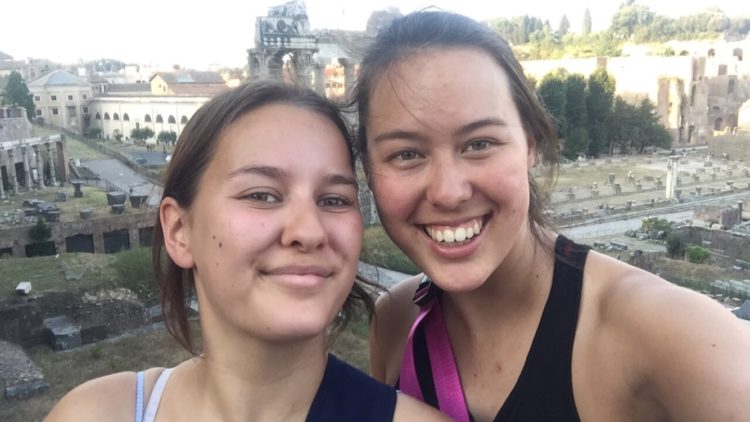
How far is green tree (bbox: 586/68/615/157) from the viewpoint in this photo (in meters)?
37.3

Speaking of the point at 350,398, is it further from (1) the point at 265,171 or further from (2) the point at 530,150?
(2) the point at 530,150

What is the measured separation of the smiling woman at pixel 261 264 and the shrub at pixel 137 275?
1060cm

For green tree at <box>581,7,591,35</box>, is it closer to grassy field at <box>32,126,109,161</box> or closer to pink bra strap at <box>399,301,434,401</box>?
grassy field at <box>32,126,109,161</box>

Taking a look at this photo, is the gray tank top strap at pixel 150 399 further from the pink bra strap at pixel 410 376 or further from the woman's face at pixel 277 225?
the pink bra strap at pixel 410 376

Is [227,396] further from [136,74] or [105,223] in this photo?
[136,74]

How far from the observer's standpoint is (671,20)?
81312 mm

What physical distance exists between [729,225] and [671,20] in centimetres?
7230

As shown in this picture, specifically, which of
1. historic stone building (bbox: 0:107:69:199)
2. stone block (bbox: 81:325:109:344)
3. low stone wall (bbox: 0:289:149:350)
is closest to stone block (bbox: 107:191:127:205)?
historic stone building (bbox: 0:107:69:199)

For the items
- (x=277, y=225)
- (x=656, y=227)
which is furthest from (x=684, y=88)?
(x=277, y=225)

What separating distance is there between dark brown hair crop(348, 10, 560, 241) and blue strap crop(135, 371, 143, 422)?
84 cm

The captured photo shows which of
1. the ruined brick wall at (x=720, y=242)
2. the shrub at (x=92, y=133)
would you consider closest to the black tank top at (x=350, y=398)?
the ruined brick wall at (x=720, y=242)

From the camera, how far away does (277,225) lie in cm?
152

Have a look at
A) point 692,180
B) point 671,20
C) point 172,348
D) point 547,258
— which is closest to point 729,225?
point 692,180

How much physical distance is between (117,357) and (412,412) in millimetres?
9026
